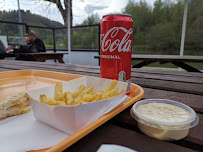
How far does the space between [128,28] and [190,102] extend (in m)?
0.38

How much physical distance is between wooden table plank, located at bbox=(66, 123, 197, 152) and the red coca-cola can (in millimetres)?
296

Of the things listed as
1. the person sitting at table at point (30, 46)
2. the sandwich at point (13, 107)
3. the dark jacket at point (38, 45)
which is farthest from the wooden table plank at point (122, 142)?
the dark jacket at point (38, 45)

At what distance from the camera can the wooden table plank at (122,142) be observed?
314 mm

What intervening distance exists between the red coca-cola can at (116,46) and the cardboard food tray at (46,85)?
0.41 ft

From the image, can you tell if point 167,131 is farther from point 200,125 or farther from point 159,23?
point 159,23

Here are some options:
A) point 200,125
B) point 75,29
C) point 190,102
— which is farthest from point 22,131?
point 75,29

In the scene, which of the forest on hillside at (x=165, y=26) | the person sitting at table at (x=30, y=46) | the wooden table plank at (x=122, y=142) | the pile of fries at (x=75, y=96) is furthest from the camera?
the person sitting at table at (x=30, y=46)

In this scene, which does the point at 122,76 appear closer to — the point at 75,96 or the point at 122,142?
the point at 75,96

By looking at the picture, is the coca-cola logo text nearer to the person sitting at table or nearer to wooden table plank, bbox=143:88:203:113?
wooden table plank, bbox=143:88:203:113

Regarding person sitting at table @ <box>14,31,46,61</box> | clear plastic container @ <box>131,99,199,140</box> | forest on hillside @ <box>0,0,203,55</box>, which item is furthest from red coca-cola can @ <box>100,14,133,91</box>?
person sitting at table @ <box>14,31,46,61</box>

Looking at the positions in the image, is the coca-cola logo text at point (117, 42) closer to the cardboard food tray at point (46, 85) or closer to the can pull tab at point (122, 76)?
the can pull tab at point (122, 76)

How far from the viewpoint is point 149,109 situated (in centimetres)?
44

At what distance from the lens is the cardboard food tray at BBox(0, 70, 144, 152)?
0.32 metres

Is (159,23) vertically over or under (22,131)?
over
